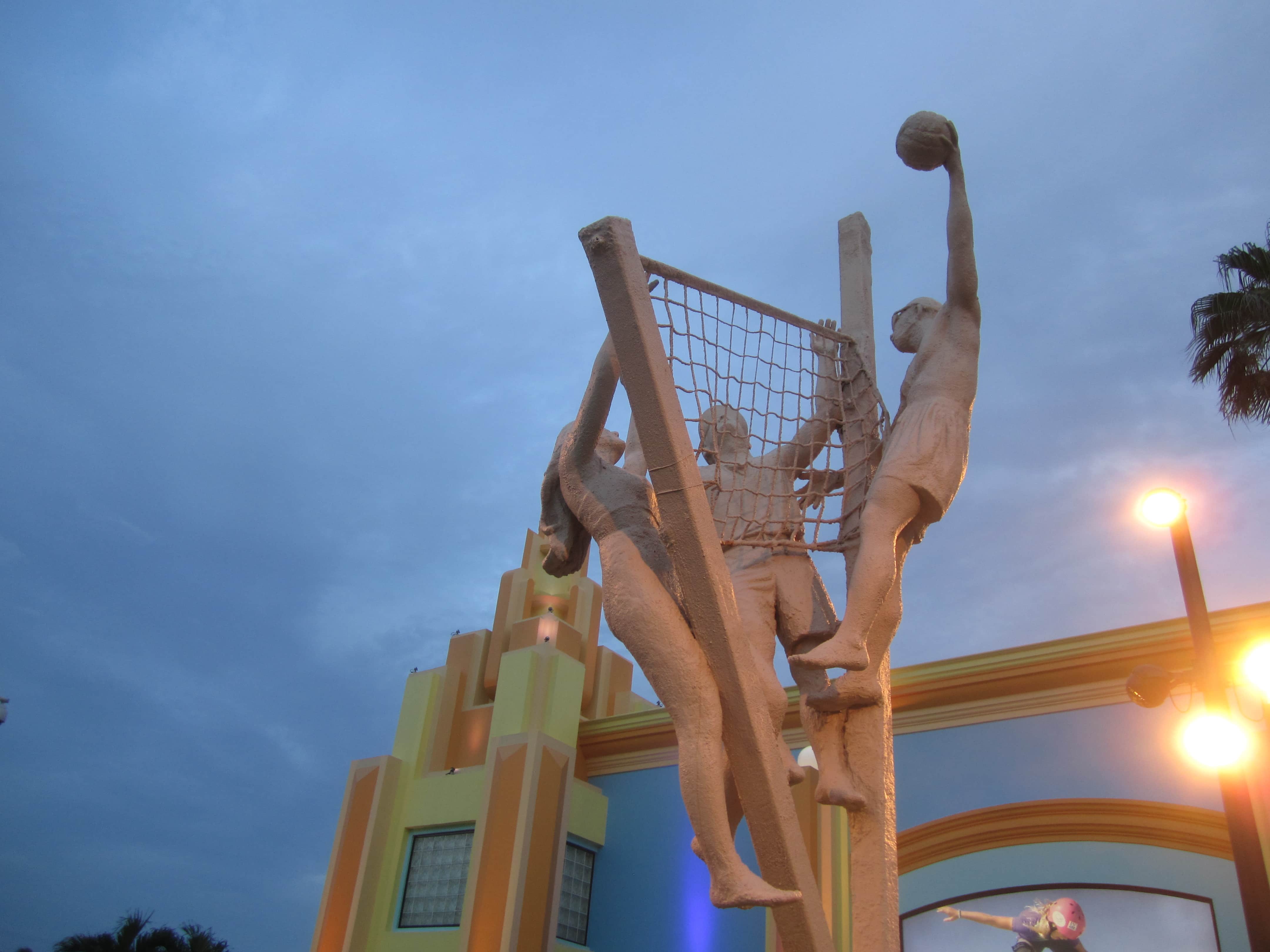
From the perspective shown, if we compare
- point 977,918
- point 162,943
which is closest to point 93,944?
point 162,943

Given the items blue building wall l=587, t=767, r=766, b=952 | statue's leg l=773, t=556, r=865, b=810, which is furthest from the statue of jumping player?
blue building wall l=587, t=767, r=766, b=952

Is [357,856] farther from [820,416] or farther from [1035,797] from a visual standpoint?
[820,416]

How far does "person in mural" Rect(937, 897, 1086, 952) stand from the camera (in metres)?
8.94

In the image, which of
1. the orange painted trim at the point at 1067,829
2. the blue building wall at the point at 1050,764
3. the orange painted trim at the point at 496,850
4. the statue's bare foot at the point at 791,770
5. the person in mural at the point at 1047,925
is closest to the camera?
the statue's bare foot at the point at 791,770

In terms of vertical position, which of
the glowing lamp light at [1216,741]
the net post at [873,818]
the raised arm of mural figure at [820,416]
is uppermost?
the raised arm of mural figure at [820,416]

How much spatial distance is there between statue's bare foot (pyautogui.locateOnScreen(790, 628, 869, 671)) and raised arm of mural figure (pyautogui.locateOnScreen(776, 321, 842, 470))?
3.25ft

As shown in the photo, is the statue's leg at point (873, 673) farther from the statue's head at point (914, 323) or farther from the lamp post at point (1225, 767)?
the lamp post at point (1225, 767)

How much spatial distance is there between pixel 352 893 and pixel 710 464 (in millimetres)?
12317

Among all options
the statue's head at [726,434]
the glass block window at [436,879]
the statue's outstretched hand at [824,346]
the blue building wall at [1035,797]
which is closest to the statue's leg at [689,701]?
the statue's head at [726,434]

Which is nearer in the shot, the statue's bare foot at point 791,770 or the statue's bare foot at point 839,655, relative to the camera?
the statue's bare foot at point 839,655

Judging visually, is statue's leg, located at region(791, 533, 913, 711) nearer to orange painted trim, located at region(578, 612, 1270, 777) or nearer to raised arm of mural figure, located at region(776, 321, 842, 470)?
raised arm of mural figure, located at region(776, 321, 842, 470)

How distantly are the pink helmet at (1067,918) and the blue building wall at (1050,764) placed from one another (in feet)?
3.01

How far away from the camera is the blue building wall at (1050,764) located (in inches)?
360

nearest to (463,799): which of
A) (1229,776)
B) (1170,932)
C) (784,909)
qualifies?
(1170,932)
